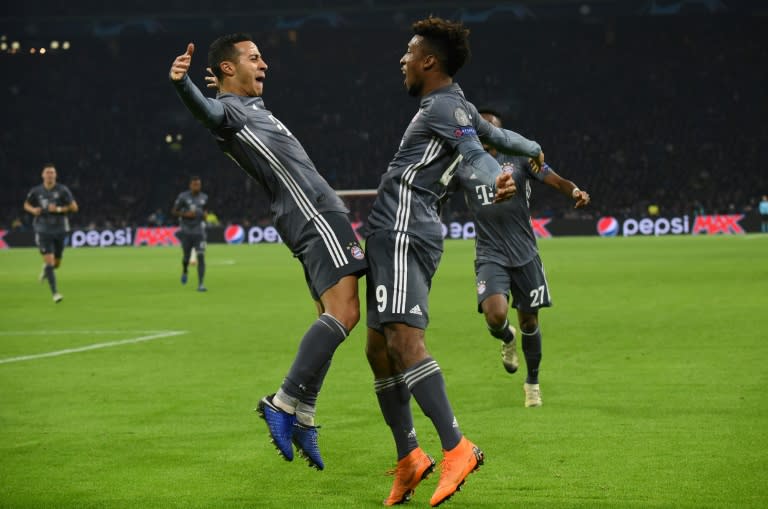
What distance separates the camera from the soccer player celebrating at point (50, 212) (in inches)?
873

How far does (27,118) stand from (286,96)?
1467 cm

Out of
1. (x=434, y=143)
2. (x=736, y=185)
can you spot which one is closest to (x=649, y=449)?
(x=434, y=143)

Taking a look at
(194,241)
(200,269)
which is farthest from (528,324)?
(194,241)

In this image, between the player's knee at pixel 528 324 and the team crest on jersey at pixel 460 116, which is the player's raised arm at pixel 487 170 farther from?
the player's knee at pixel 528 324

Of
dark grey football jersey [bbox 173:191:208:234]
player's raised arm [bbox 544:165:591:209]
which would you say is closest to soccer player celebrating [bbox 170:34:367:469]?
player's raised arm [bbox 544:165:591:209]

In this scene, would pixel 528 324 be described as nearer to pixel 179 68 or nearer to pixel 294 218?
pixel 294 218

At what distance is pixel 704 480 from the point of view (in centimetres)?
614

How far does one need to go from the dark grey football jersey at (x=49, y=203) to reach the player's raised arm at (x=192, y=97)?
1718 centimetres

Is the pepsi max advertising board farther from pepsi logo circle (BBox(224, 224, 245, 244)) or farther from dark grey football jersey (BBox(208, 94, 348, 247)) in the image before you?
dark grey football jersey (BBox(208, 94, 348, 247))

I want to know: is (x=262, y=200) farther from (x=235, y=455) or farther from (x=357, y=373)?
(x=235, y=455)

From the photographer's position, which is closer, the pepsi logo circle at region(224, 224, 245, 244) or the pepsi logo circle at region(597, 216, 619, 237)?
the pepsi logo circle at region(597, 216, 619, 237)

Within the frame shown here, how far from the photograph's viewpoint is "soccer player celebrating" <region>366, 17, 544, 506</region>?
18.7 ft

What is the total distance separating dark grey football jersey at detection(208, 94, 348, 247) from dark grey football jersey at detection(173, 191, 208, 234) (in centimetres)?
1885

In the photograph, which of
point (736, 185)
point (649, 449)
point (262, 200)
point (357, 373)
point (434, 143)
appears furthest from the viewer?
point (262, 200)
